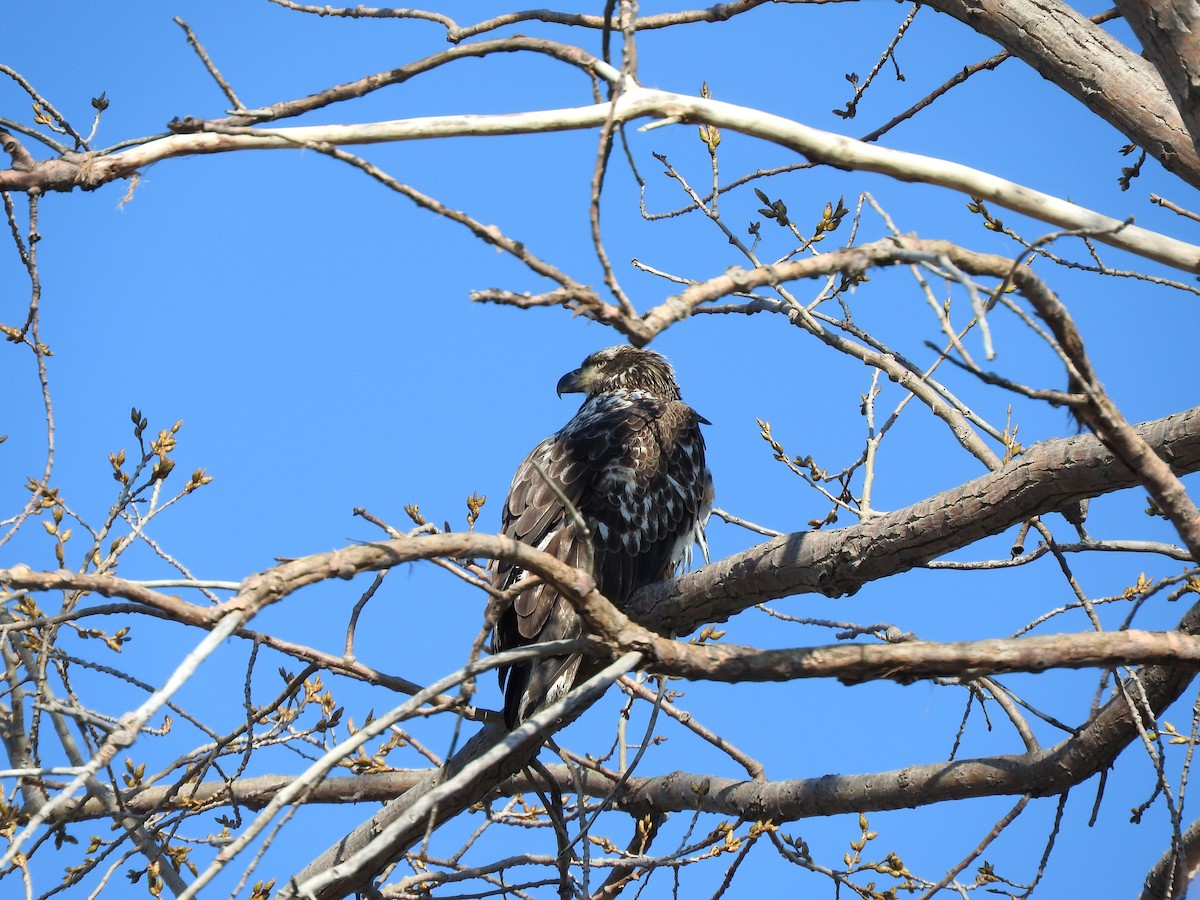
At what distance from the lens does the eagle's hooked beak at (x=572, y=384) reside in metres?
7.00

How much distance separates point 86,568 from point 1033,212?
2.86m

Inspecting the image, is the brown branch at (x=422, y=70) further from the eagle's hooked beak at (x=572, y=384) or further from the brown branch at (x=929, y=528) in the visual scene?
the eagle's hooked beak at (x=572, y=384)

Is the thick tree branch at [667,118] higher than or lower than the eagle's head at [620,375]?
lower

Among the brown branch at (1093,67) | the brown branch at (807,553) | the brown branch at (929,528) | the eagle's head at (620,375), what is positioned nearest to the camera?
the brown branch at (807,553)

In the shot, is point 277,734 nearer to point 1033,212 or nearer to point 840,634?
point 840,634

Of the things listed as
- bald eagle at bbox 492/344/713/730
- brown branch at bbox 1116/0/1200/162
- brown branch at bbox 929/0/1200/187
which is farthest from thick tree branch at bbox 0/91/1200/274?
bald eagle at bbox 492/344/713/730

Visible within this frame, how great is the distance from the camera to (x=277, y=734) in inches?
175

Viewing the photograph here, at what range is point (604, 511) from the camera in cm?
527

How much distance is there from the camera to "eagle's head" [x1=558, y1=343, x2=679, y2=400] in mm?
6887

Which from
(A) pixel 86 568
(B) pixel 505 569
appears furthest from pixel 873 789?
(A) pixel 86 568

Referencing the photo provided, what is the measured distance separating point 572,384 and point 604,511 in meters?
1.88

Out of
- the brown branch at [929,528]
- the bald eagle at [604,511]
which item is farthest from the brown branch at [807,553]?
the bald eagle at [604,511]

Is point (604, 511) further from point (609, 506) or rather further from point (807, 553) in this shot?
Result: point (807, 553)

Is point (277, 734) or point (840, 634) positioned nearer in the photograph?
point (840, 634)
